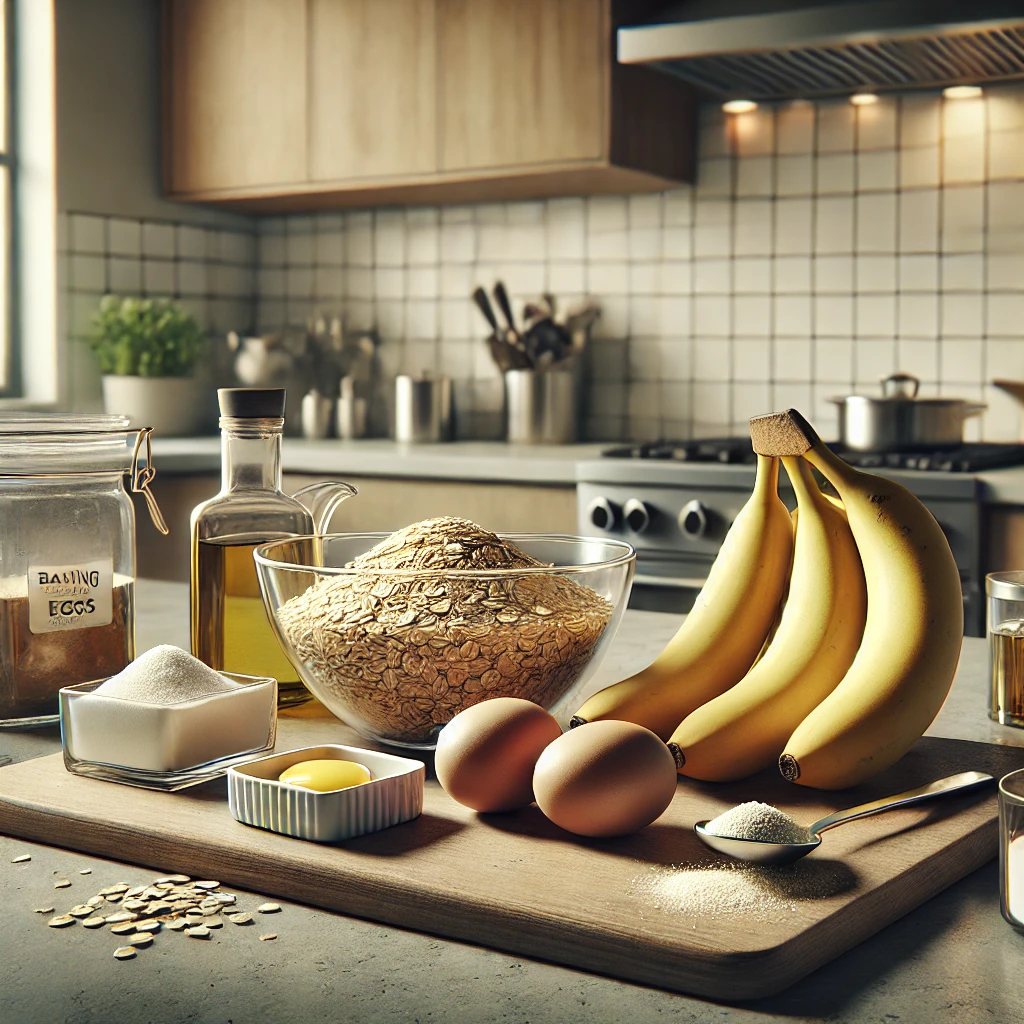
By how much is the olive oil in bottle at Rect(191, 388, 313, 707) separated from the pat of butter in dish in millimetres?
174

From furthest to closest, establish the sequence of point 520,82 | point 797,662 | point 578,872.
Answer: point 520,82 → point 797,662 → point 578,872

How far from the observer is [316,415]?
3.55 meters

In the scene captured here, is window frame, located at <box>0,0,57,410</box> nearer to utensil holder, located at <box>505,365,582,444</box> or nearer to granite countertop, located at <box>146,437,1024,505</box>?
granite countertop, located at <box>146,437,1024,505</box>

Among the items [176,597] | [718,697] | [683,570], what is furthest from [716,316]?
[718,697]

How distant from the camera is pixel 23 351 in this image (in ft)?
11.4

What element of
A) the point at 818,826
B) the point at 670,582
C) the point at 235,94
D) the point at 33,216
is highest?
the point at 235,94

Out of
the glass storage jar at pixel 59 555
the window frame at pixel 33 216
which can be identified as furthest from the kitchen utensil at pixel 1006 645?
the window frame at pixel 33 216

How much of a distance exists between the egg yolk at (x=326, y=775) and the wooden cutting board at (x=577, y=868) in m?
0.03

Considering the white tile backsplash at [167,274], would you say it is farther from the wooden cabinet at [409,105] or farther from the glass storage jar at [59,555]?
the glass storage jar at [59,555]

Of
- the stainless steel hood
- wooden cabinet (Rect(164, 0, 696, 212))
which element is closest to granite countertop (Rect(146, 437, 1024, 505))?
wooden cabinet (Rect(164, 0, 696, 212))

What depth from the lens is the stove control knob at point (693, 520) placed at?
2488mm

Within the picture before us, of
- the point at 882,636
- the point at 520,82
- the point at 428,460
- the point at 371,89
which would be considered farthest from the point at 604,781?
the point at 371,89

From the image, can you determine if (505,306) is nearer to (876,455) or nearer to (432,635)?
(876,455)

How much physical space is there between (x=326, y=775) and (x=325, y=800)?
0.10 feet
